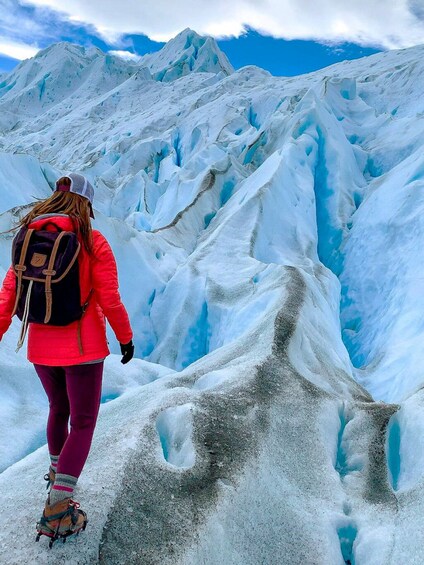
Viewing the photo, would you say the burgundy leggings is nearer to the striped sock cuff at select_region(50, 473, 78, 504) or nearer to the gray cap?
the striped sock cuff at select_region(50, 473, 78, 504)

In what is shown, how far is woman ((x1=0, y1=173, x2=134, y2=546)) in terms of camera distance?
2.32 meters

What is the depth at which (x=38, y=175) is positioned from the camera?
58.7ft

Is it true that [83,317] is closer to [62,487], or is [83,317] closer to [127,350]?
[127,350]

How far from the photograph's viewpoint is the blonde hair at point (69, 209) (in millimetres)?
2332

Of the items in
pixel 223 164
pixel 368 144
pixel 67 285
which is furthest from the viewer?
pixel 368 144

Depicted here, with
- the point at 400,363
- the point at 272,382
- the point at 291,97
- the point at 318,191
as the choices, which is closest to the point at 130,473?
the point at 272,382

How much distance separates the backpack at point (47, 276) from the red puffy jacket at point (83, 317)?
2.4 inches

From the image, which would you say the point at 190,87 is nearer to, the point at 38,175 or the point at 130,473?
the point at 38,175

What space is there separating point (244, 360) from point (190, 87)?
5021 centimetres

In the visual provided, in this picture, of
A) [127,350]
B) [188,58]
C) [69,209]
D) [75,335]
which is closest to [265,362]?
[127,350]

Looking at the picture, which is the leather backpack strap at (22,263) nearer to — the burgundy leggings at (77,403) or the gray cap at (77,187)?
the gray cap at (77,187)

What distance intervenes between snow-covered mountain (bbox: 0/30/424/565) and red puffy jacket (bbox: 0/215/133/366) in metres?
1.06

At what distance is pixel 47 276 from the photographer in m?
2.23

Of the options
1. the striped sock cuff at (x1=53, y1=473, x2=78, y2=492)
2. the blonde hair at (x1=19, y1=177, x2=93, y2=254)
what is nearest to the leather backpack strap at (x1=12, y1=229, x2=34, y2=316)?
the blonde hair at (x1=19, y1=177, x2=93, y2=254)
